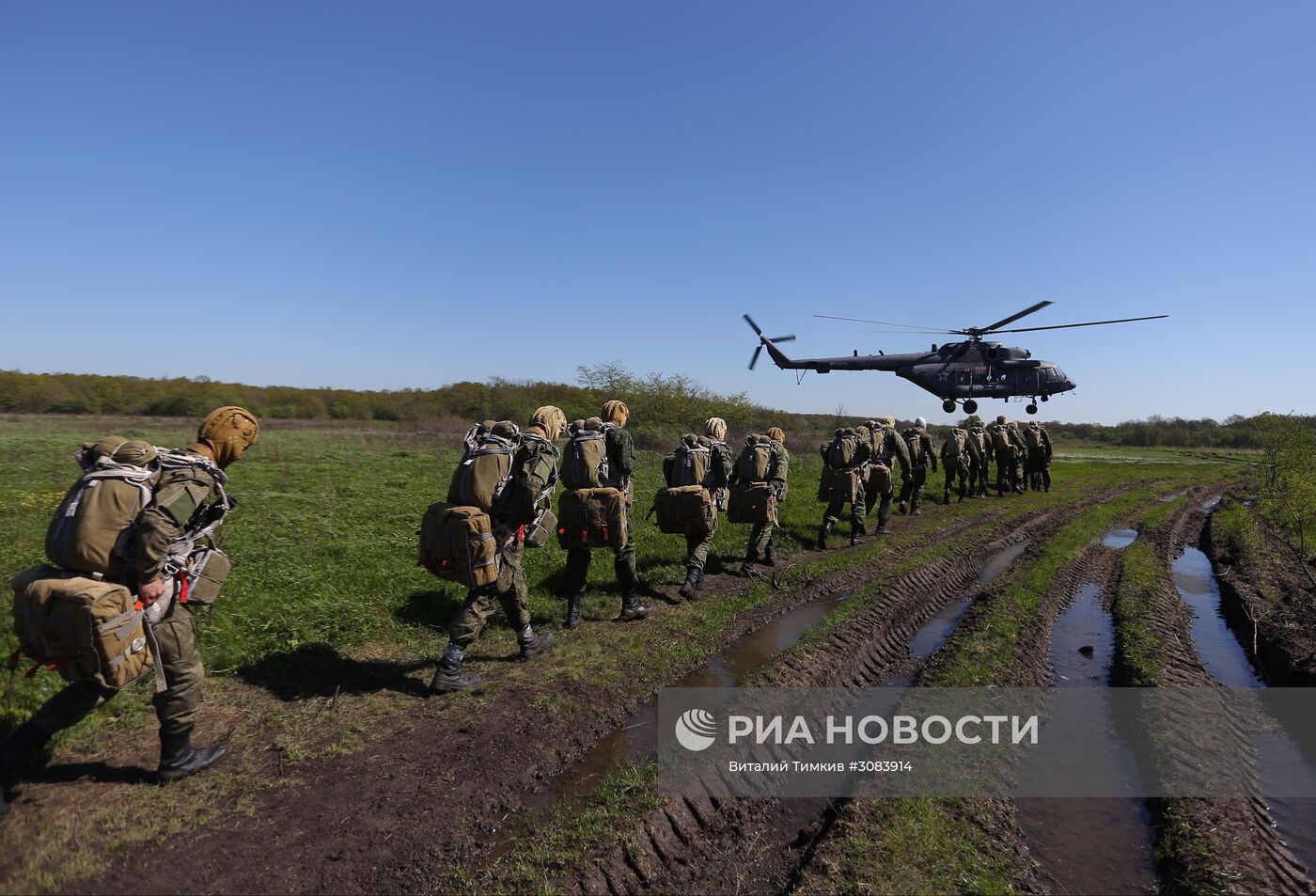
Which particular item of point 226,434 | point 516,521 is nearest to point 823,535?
point 516,521

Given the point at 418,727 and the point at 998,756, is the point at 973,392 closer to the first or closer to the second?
the point at 998,756

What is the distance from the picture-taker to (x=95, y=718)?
14.1 ft

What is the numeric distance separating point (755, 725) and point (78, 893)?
3954mm

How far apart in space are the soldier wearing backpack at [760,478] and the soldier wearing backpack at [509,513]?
13.9 feet

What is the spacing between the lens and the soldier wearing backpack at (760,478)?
9359mm

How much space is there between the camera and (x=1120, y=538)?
46.9 feet

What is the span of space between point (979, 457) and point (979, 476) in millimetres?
1884

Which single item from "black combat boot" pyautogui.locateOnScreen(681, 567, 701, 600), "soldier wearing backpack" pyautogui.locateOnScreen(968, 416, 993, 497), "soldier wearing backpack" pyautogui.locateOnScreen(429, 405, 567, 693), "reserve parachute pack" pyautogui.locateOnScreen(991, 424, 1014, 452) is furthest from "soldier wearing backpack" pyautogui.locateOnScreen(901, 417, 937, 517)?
"soldier wearing backpack" pyautogui.locateOnScreen(429, 405, 567, 693)

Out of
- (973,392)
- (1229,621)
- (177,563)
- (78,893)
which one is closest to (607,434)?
(177,563)

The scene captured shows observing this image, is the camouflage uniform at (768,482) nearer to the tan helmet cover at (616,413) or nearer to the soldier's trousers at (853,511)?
the soldier's trousers at (853,511)

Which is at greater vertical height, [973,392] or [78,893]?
[973,392]

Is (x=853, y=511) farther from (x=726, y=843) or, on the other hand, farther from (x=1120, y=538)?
(x=726, y=843)

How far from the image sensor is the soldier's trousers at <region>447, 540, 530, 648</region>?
204 inches

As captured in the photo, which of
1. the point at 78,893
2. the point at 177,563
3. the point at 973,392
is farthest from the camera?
the point at 973,392
